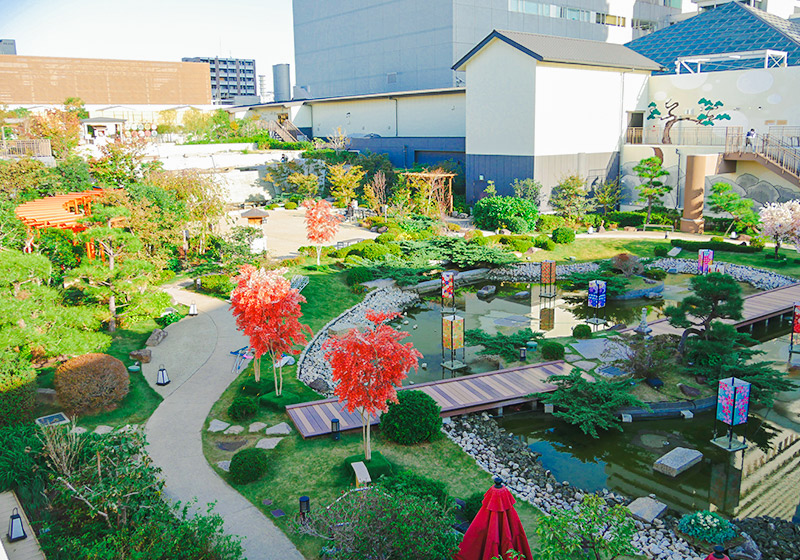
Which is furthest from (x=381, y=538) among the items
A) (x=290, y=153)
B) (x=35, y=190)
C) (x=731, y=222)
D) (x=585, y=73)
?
(x=290, y=153)

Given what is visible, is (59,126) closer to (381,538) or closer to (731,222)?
(381,538)

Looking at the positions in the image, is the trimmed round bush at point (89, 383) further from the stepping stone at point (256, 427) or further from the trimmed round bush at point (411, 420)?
the trimmed round bush at point (411, 420)

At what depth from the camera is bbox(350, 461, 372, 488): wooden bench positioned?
10.5 m

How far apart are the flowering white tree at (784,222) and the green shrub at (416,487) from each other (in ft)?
67.6

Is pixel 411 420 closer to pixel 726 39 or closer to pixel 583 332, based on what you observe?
pixel 583 332

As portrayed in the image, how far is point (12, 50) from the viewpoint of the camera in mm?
121875

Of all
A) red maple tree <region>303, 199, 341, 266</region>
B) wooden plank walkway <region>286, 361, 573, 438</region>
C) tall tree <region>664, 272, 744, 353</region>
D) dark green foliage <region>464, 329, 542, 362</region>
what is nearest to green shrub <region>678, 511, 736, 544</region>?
wooden plank walkway <region>286, 361, 573, 438</region>

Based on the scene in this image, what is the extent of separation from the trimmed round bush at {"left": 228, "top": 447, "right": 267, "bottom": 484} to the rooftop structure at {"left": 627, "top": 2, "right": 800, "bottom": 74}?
3562cm

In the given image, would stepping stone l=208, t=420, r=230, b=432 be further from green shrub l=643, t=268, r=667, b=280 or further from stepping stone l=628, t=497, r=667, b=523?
green shrub l=643, t=268, r=667, b=280

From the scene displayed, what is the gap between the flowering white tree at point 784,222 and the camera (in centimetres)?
2432

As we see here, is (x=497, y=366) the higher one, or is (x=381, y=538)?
(x=381, y=538)

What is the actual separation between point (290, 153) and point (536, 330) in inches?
1239

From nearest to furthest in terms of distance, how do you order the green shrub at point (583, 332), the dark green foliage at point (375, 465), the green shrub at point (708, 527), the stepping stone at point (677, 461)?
1. the green shrub at point (708, 527)
2. the dark green foliage at point (375, 465)
3. the stepping stone at point (677, 461)
4. the green shrub at point (583, 332)

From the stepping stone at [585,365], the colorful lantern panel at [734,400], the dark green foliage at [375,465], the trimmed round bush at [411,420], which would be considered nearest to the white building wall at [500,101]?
the stepping stone at [585,365]
